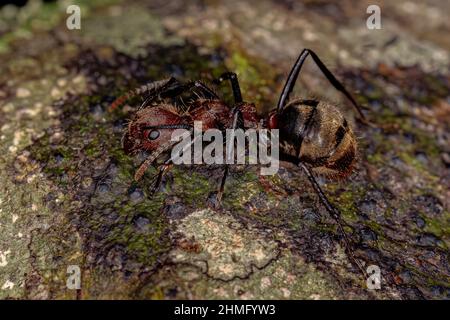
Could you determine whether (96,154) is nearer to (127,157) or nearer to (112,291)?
(127,157)

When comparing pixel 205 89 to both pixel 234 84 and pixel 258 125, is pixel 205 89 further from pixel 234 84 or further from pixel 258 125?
pixel 258 125

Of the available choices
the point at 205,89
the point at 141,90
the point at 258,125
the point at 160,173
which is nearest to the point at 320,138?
the point at 258,125

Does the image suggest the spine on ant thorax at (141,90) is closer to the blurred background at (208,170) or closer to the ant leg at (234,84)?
the blurred background at (208,170)

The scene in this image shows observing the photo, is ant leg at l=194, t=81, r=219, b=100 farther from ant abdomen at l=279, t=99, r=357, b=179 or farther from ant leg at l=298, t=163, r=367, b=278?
ant leg at l=298, t=163, r=367, b=278

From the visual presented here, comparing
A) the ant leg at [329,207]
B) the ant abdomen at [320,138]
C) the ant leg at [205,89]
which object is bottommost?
the ant leg at [329,207]

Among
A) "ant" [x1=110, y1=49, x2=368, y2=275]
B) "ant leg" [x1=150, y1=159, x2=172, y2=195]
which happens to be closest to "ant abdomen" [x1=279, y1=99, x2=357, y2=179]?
"ant" [x1=110, y1=49, x2=368, y2=275]

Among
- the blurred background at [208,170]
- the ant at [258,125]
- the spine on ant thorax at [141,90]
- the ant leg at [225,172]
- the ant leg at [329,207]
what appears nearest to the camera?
the blurred background at [208,170]

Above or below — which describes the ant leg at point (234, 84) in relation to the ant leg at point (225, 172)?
above

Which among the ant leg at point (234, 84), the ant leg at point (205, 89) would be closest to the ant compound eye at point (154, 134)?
the ant leg at point (205, 89)
